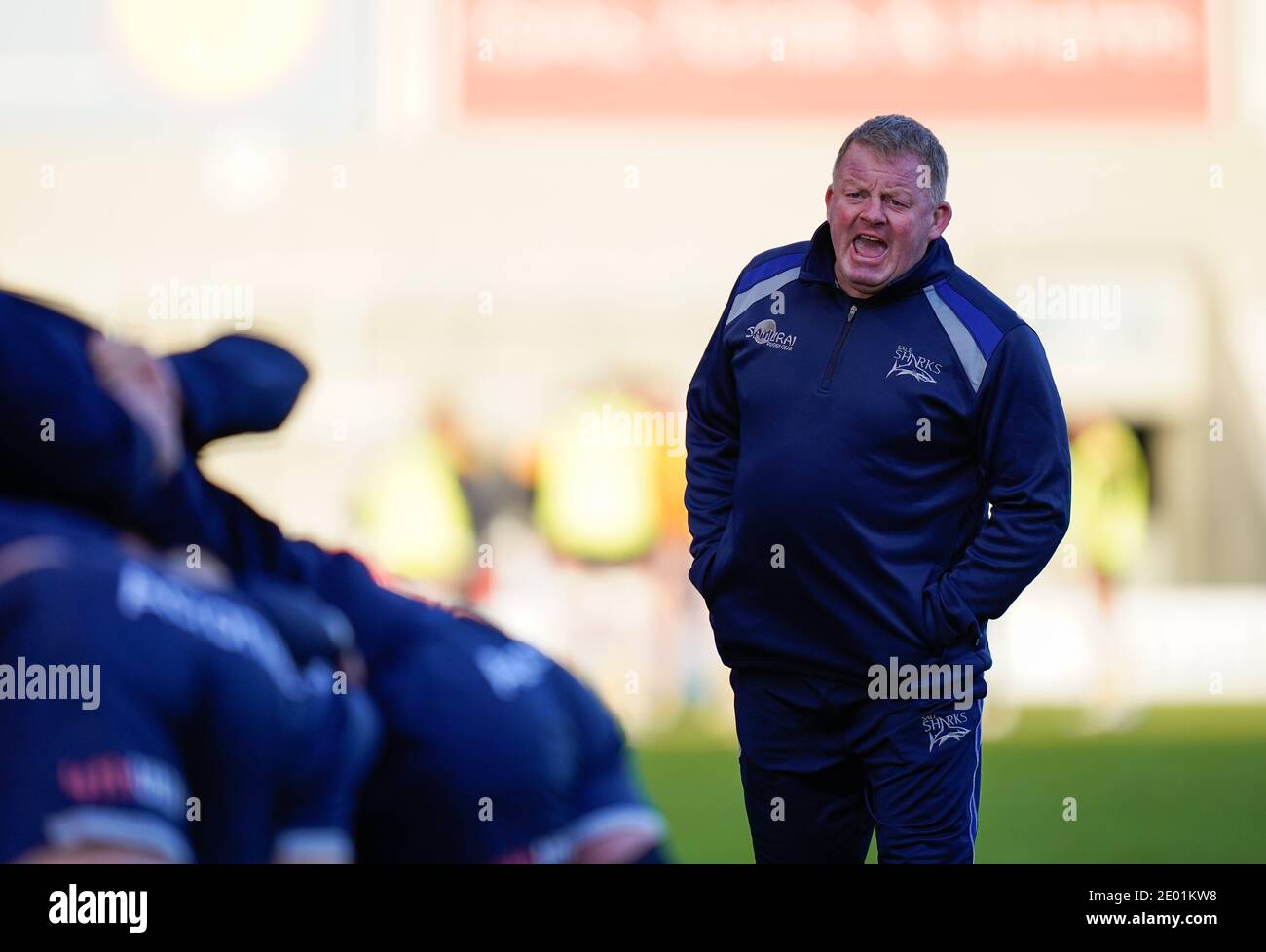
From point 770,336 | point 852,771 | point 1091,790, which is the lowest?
point 1091,790

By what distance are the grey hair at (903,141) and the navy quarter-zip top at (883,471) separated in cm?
11

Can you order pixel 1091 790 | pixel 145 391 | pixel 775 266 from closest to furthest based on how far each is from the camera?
pixel 145 391 → pixel 775 266 → pixel 1091 790

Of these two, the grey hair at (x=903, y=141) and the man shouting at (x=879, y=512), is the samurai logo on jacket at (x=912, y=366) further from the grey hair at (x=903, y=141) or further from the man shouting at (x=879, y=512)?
the grey hair at (x=903, y=141)

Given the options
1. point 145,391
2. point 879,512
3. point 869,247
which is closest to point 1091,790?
point 879,512

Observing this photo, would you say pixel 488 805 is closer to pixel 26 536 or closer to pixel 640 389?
pixel 26 536

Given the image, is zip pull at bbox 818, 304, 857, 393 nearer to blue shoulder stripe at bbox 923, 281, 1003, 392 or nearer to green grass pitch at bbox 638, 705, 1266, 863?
blue shoulder stripe at bbox 923, 281, 1003, 392

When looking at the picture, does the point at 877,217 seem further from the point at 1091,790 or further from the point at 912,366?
the point at 1091,790

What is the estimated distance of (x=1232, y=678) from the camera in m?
Result: 7.88

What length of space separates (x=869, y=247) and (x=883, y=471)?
32 centimetres

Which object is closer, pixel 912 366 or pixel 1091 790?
pixel 912 366

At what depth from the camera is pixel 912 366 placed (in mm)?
2318

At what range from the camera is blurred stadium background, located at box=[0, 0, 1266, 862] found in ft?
23.9
